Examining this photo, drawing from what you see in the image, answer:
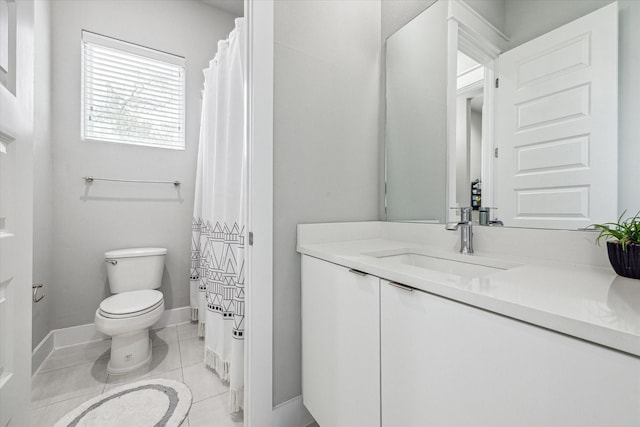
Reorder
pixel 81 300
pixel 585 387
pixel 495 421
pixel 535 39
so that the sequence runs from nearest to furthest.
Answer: pixel 585 387 → pixel 495 421 → pixel 535 39 → pixel 81 300

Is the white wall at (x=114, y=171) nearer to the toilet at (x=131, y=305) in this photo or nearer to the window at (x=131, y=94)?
the window at (x=131, y=94)

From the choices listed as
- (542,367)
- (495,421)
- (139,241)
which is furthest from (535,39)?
(139,241)

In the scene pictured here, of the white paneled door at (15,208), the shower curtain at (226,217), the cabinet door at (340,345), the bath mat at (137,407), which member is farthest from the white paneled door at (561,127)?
the bath mat at (137,407)

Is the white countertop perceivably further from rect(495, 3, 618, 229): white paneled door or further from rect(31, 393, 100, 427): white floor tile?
rect(31, 393, 100, 427): white floor tile

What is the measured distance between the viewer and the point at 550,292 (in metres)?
0.56

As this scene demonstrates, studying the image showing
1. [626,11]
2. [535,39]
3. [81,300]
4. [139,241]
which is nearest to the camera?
[626,11]

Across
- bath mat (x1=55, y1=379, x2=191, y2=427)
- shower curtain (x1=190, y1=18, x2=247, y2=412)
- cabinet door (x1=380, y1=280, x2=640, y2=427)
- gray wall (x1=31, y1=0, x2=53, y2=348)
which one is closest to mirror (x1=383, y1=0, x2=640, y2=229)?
cabinet door (x1=380, y1=280, x2=640, y2=427)

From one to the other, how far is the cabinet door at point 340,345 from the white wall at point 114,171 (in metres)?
1.67

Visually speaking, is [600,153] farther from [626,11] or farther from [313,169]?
[313,169]

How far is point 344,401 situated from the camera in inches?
36.8

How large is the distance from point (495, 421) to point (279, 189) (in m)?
0.98

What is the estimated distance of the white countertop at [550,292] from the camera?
16.0 inches

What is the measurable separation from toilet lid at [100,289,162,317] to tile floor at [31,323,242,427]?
1.26 feet

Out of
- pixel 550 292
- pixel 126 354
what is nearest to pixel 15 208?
pixel 550 292
